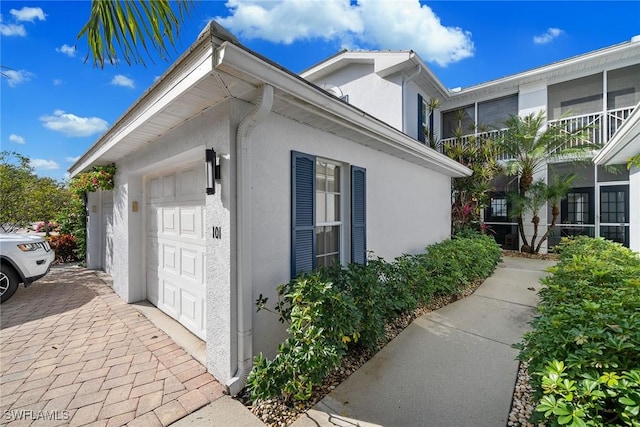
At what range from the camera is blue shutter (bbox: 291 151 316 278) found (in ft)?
11.6

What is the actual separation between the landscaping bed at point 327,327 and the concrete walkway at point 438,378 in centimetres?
18

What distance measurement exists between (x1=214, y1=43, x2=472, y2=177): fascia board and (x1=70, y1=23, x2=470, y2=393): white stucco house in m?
0.01

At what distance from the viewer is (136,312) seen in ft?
16.5

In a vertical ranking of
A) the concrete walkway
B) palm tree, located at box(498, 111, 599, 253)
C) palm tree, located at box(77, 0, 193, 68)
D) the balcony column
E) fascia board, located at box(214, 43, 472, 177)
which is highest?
the balcony column

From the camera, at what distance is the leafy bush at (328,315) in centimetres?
258

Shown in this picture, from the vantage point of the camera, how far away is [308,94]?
297 cm

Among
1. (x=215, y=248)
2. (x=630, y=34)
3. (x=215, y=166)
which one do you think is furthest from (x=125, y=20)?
(x=630, y=34)

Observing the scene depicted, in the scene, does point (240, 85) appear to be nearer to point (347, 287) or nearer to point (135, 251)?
point (347, 287)

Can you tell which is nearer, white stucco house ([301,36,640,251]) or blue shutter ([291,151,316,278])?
blue shutter ([291,151,316,278])

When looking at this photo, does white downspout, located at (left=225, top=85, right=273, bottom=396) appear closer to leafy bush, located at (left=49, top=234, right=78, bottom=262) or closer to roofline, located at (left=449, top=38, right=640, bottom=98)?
leafy bush, located at (left=49, top=234, right=78, bottom=262)

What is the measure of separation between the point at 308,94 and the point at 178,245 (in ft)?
10.9

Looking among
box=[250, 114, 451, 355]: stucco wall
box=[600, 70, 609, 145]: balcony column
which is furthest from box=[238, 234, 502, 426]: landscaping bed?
box=[600, 70, 609, 145]: balcony column

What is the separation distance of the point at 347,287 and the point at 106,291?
624cm

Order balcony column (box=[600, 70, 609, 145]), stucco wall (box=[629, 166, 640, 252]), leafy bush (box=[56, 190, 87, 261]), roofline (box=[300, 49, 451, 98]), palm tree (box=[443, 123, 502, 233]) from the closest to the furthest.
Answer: stucco wall (box=[629, 166, 640, 252])
roofline (box=[300, 49, 451, 98])
leafy bush (box=[56, 190, 87, 261])
balcony column (box=[600, 70, 609, 145])
palm tree (box=[443, 123, 502, 233])
